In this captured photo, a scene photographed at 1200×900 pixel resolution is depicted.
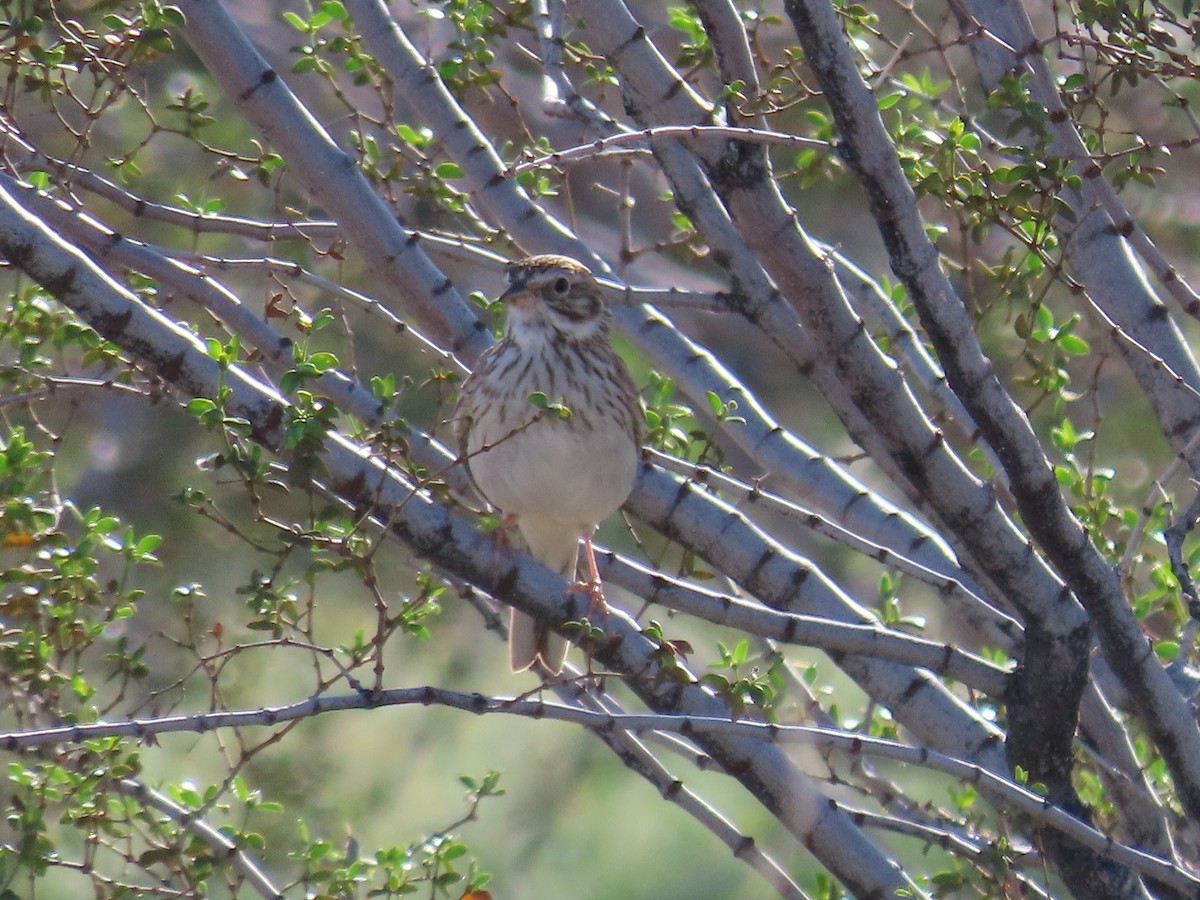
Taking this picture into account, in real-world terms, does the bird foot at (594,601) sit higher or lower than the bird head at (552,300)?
lower

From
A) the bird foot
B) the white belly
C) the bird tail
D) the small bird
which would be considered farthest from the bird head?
the bird foot

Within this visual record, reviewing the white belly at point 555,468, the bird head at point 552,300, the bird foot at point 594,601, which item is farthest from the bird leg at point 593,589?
the bird head at point 552,300

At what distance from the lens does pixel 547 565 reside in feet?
17.4

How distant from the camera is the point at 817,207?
439 inches

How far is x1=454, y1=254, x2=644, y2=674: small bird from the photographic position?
184 inches

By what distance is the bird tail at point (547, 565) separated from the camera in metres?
5.04

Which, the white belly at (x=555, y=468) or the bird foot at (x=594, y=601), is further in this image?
the white belly at (x=555, y=468)

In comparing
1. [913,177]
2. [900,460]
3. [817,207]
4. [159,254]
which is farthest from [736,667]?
[817,207]

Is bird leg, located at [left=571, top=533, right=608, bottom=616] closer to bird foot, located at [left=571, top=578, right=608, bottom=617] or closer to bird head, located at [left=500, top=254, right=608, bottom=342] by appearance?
bird foot, located at [left=571, top=578, right=608, bottom=617]

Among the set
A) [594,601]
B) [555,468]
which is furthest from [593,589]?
[555,468]

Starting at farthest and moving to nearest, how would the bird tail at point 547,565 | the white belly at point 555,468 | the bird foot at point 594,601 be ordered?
the bird tail at point 547,565 → the white belly at point 555,468 → the bird foot at point 594,601

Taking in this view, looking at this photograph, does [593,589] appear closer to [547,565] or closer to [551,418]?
[551,418]

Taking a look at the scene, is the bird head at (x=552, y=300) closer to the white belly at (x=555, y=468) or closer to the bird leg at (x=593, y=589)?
the white belly at (x=555, y=468)

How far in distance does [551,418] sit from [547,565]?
884mm
